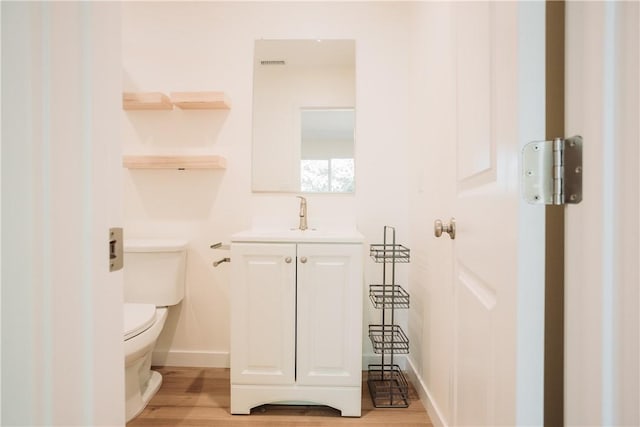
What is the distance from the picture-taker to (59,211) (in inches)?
17.2

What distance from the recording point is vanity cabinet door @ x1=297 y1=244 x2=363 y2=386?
1613 millimetres

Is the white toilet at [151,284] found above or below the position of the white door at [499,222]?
below

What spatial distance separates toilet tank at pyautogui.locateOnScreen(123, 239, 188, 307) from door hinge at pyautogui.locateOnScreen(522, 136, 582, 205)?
1.88 metres

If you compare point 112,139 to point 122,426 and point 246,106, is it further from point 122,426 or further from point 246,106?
point 246,106

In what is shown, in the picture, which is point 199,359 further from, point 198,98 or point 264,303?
point 198,98

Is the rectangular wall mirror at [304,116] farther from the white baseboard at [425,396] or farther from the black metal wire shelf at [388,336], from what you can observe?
the white baseboard at [425,396]

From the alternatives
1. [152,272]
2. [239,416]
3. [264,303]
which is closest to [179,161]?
[152,272]

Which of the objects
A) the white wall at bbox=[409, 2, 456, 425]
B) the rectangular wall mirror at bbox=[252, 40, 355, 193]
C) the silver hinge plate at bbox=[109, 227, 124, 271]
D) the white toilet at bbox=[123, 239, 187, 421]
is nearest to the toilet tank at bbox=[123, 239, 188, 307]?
the white toilet at bbox=[123, 239, 187, 421]

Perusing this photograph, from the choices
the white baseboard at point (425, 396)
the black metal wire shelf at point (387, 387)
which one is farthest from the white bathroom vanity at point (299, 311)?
the white baseboard at point (425, 396)

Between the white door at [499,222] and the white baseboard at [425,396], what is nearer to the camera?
the white door at [499,222]

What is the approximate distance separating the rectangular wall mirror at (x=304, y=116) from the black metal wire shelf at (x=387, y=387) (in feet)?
3.59

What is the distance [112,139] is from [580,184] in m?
0.68

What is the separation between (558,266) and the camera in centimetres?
55

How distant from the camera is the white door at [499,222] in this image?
52 cm
